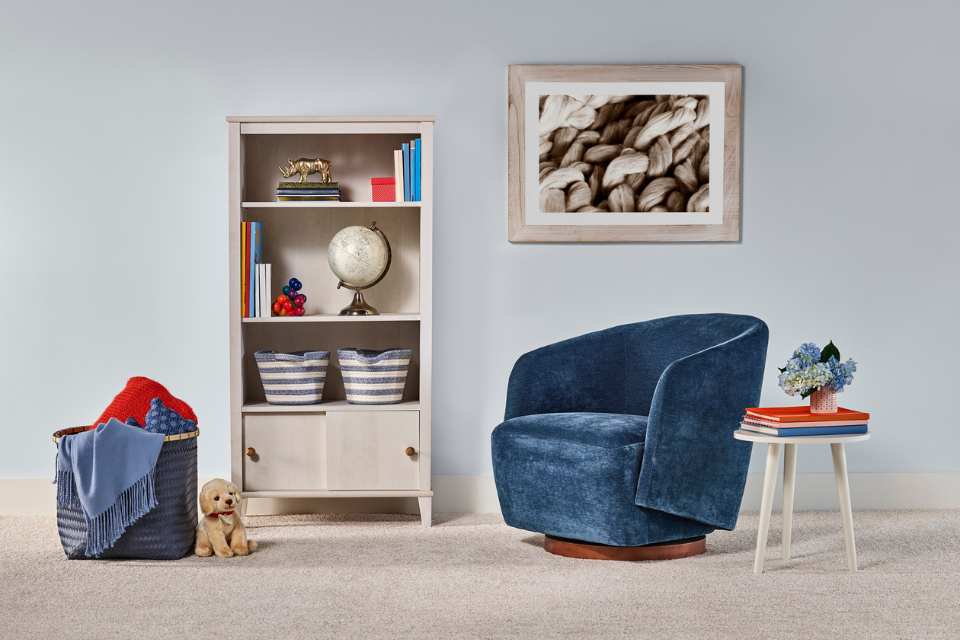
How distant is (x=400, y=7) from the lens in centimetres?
401

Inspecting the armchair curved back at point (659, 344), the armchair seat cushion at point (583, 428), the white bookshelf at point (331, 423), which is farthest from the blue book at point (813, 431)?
the white bookshelf at point (331, 423)

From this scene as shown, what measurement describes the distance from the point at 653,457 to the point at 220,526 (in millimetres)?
1396

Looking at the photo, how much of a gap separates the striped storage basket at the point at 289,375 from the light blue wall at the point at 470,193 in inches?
15.6

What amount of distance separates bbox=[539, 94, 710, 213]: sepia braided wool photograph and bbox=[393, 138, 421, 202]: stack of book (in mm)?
586

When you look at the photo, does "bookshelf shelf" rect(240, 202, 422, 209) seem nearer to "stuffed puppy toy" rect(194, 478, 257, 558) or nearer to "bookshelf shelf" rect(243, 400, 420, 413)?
"bookshelf shelf" rect(243, 400, 420, 413)

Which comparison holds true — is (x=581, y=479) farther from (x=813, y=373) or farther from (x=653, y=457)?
(x=813, y=373)

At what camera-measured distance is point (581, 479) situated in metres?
3.05

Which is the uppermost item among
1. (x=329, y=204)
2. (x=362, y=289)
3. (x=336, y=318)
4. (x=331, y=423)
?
(x=329, y=204)

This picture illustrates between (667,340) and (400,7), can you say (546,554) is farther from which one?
(400,7)

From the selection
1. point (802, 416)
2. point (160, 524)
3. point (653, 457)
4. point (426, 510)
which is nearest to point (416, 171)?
point (426, 510)

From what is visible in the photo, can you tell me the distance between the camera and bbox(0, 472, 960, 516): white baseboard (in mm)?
3969

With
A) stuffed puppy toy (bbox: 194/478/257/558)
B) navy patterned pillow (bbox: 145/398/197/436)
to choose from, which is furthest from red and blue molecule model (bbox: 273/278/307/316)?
stuffed puppy toy (bbox: 194/478/257/558)

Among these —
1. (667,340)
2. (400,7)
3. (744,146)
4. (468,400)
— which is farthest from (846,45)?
(468,400)

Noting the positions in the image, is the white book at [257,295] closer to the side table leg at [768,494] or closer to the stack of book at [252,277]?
the stack of book at [252,277]
